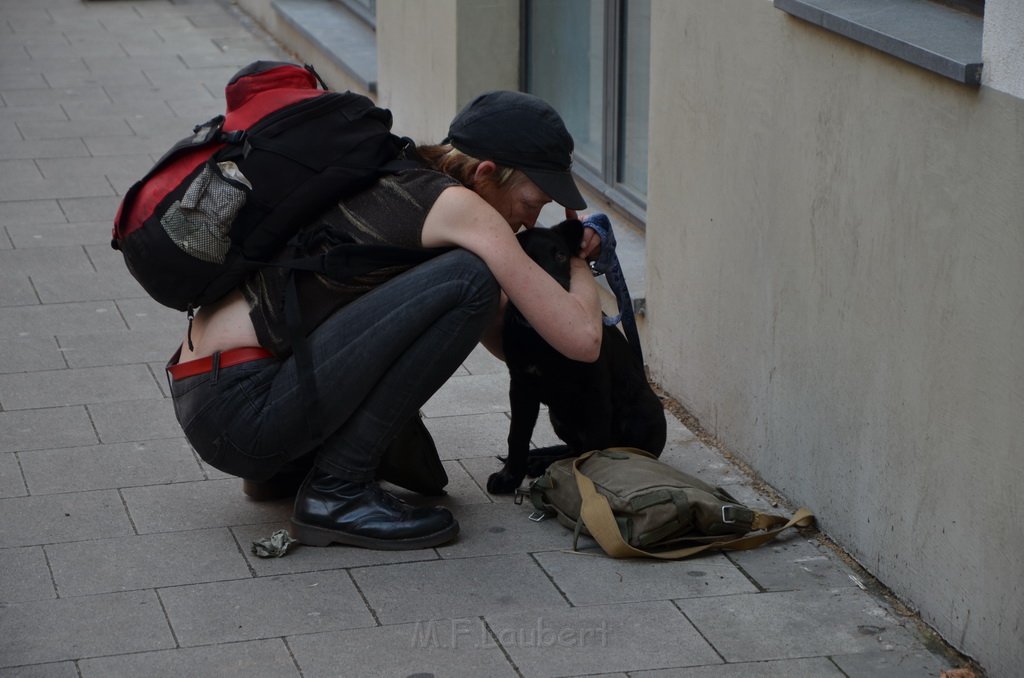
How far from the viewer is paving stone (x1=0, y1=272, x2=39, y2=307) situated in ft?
18.6

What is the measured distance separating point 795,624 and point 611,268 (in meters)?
1.10

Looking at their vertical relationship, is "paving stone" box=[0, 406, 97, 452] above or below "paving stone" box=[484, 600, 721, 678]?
below

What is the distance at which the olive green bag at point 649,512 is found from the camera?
364cm

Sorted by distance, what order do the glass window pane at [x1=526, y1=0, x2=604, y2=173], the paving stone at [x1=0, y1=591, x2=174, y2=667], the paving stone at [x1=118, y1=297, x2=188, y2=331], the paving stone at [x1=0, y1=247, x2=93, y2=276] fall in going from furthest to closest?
the glass window pane at [x1=526, y1=0, x2=604, y2=173]
the paving stone at [x1=0, y1=247, x2=93, y2=276]
the paving stone at [x1=118, y1=297, x2=188, y2=331]
the paving stone at [x1=0, y1=591, x2=174, y2=667]

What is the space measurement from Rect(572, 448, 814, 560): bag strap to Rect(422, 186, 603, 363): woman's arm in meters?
0.41

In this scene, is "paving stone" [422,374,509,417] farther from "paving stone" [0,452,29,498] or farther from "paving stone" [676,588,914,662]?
"paving stone" [676,588,914,662]

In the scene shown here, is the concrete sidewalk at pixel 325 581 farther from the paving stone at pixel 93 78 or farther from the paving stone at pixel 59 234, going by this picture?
the paving stone at pixel 93 78

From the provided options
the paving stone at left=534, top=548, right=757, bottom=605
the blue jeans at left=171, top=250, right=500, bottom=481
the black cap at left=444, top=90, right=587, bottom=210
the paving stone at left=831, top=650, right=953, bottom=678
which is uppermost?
the black cap at left=444, top=90, right=587, bottom=210

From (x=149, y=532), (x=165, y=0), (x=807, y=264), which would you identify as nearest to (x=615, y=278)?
(x=807, y=264)

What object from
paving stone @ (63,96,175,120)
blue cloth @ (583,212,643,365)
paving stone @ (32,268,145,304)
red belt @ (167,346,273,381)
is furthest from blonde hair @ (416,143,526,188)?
paving stone @ (63,96,175,120)

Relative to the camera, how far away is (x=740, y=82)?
4.12m

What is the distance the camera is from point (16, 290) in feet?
18.9

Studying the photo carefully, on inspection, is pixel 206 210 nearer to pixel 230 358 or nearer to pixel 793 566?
pixel 230 358

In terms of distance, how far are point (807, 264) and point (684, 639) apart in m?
1.07
